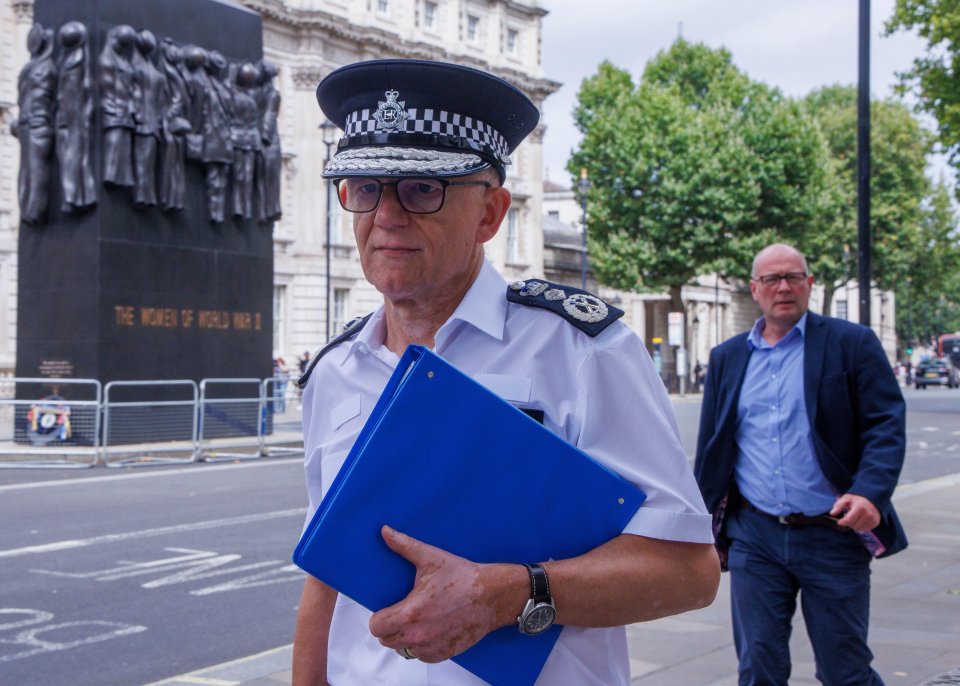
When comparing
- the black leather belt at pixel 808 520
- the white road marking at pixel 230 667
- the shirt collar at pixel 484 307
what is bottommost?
the white road marking at pixel 230 667

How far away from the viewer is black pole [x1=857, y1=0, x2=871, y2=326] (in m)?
11.4

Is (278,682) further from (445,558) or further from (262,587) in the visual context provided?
(445,558)

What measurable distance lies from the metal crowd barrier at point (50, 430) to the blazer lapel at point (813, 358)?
14510 mm

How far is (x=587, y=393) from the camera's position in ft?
6.73

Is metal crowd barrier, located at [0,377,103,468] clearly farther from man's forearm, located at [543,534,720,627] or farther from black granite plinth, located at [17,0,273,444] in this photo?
man's forearm, located at [543,534,720,627]

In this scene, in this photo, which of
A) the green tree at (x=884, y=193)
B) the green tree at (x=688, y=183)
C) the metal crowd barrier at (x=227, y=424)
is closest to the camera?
the metal crowd barrier at (x=227, y=424)

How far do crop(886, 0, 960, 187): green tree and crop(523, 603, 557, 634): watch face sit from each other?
102 feet

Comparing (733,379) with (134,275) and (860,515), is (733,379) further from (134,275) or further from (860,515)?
(134,275)

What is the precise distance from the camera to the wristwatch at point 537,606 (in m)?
1.92

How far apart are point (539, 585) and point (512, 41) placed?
2099 inches

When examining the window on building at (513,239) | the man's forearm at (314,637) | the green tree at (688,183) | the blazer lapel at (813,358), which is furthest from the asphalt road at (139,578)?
the window on building at (513,239)

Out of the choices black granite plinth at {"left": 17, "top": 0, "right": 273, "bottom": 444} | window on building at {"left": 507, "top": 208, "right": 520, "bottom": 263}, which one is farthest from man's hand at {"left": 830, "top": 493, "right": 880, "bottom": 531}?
window on building at {"left": 507, "top": 208, "right": 520, "bottom": 263}

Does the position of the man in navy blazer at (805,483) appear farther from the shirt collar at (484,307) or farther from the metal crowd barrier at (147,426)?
the metal crowd barrier at (147,426)

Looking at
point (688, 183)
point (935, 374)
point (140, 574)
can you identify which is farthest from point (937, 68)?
point (935, 374)
